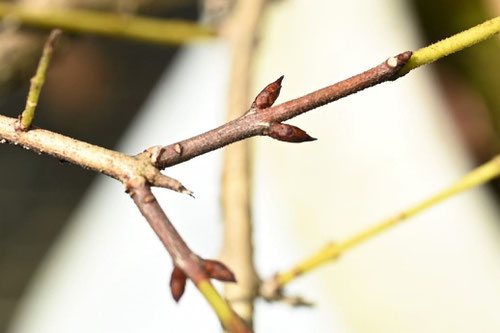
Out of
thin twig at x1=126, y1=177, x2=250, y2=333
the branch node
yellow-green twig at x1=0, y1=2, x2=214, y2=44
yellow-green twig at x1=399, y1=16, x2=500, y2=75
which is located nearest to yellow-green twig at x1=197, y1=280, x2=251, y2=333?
thin twig at x1=126, y1=177, x2=250, y2=333

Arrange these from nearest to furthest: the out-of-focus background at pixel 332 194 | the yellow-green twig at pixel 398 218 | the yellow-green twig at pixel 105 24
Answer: the yellow-green twig at pixel 398 218 < the yellow-green twig at pixel 105 24 < the out-of-focus background at pixel 332 194

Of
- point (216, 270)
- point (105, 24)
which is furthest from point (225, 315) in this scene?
point (105, 24)

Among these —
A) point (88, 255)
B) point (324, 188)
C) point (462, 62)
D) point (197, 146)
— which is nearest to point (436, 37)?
point (462, 62)

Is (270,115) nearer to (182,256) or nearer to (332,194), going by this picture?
(182,256)

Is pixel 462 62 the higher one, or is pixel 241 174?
pixel 462 62

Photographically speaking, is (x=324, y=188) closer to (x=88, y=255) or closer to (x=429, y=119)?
(x=429, y=119)

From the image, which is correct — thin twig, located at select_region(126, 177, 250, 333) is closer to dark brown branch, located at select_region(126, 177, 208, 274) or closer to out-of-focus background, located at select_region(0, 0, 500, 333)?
dark brown branch, located at select_region(126, 177, 208, 274)

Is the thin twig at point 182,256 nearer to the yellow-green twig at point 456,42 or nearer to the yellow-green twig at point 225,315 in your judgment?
the yellow-green twig at point 225,315

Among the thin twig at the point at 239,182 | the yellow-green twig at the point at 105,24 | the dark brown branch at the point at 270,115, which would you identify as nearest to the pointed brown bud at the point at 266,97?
the dark brown branch at the point at 270,115
